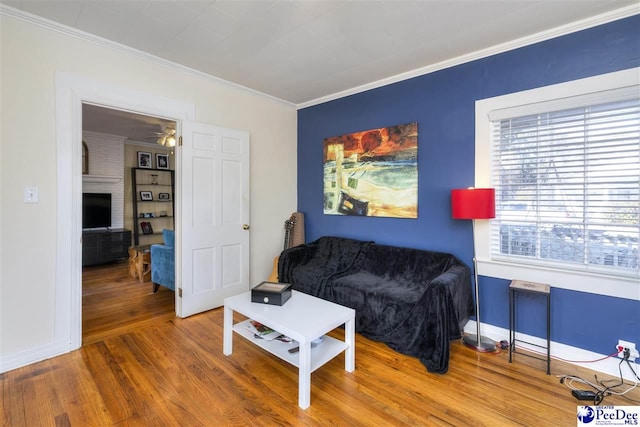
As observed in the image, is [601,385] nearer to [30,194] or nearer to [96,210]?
[30,194]

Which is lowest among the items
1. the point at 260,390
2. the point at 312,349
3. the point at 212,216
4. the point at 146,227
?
the point at 260,390

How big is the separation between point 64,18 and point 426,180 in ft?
10.9

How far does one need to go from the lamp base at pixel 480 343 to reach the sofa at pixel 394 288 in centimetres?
14

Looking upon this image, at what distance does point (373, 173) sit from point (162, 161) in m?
5.12

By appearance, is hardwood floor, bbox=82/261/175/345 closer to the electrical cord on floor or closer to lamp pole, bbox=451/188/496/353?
lamp pole, bbox=451/188/496/353

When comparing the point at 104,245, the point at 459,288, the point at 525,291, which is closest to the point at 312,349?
the point at 459,288

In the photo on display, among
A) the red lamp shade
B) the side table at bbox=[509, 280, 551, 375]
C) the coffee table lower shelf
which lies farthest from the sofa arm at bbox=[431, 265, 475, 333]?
the coffee table lower shelf

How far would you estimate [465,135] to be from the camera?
110 inches

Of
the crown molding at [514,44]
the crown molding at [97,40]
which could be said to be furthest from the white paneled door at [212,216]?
the crown molding at [514,44]

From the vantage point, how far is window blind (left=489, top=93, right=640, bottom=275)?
2.12 meters

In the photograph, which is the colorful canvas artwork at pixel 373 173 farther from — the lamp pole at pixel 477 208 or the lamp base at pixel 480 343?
the lamp base at pixel 480 343

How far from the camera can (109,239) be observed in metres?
5.41

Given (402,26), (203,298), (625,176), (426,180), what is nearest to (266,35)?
(402,26)

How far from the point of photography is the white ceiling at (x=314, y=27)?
207 cm
